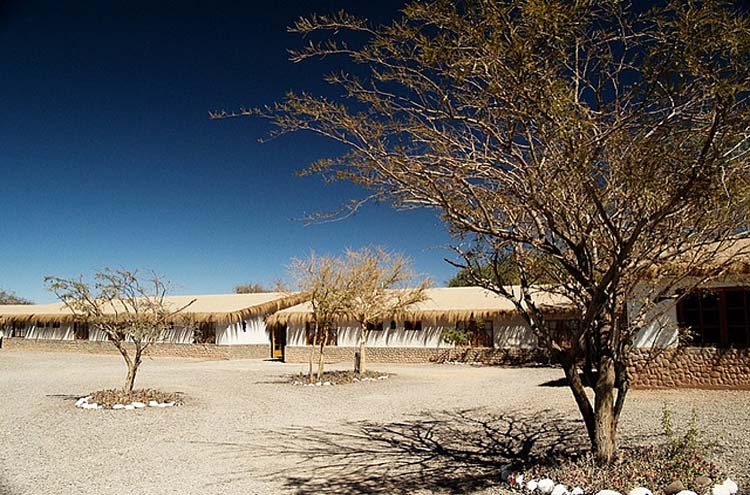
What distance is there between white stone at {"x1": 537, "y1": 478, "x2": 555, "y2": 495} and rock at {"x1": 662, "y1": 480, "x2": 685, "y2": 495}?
3.18ft

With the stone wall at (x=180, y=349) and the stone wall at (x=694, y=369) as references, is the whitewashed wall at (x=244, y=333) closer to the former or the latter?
the stone wall at (x=180, y=349)

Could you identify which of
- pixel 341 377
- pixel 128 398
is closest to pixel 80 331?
pixel 341 377

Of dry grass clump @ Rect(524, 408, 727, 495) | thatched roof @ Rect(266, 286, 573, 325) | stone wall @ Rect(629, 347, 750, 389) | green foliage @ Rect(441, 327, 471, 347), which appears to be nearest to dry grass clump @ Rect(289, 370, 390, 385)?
thatched roof @ Rect(266, 286, 573, 325)

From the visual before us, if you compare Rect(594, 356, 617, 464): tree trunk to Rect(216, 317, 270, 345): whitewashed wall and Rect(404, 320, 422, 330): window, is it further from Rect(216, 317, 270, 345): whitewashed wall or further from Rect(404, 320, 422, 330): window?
Rect(216, 317, 270, 345): whitewashed wall

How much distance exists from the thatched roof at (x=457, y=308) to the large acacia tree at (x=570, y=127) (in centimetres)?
1671

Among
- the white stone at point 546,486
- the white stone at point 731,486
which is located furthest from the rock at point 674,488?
the white stone at point 546,486

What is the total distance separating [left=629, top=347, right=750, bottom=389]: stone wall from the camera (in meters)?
13.1

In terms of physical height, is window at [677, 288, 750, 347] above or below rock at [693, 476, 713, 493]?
above

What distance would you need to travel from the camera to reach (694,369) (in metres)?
13.6

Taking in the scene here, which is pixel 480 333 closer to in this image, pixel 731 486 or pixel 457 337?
pixel 457 337

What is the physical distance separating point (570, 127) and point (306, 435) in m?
6.68

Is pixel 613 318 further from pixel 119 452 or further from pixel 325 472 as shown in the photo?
pixel 119 452

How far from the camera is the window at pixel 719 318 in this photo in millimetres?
13680

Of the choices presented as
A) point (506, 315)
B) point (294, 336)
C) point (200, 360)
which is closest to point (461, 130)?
point (506, 315)
